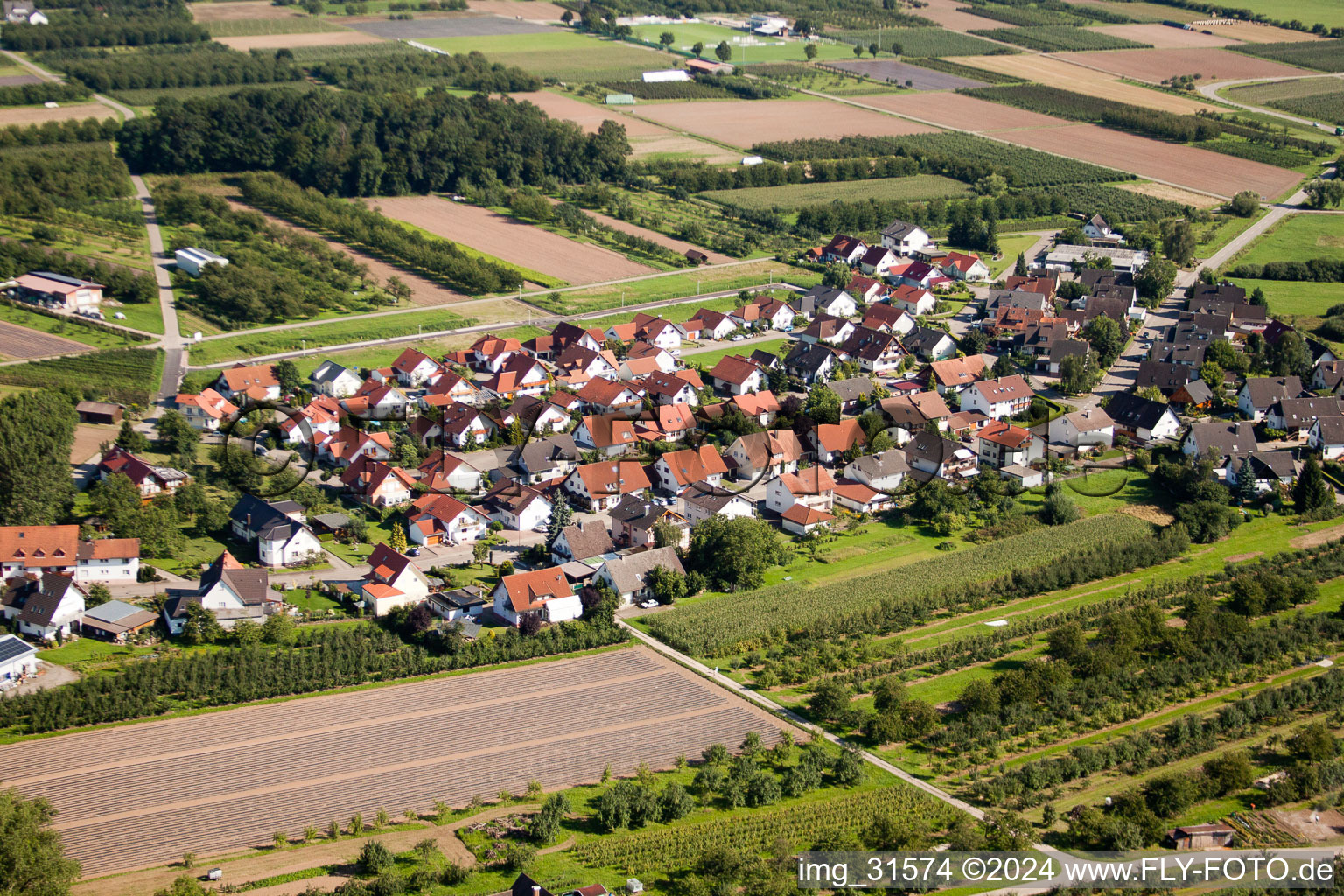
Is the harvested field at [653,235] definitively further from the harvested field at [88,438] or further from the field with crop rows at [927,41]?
the field with crop rows at [927,41]

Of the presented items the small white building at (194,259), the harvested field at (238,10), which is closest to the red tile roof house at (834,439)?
the small white building at (194,259)

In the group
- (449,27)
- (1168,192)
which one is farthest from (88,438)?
(449,27)

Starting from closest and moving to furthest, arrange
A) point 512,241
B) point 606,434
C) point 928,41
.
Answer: point 606,434, point 512,241, point 928,41

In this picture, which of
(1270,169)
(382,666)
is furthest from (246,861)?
(1270,169)

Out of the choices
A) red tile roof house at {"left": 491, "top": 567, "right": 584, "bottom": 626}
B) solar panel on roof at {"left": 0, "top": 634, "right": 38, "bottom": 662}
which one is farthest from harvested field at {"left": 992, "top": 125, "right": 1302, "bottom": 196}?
solar panel on roof at {"left": 0, "top": 634, "right": 38, "bottom": 662}

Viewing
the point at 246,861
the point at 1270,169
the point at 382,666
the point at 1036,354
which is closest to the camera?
the point at 246,861

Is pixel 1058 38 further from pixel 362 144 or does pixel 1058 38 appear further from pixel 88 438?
pixel 88 438

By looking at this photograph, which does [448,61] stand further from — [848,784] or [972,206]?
[848,784]
